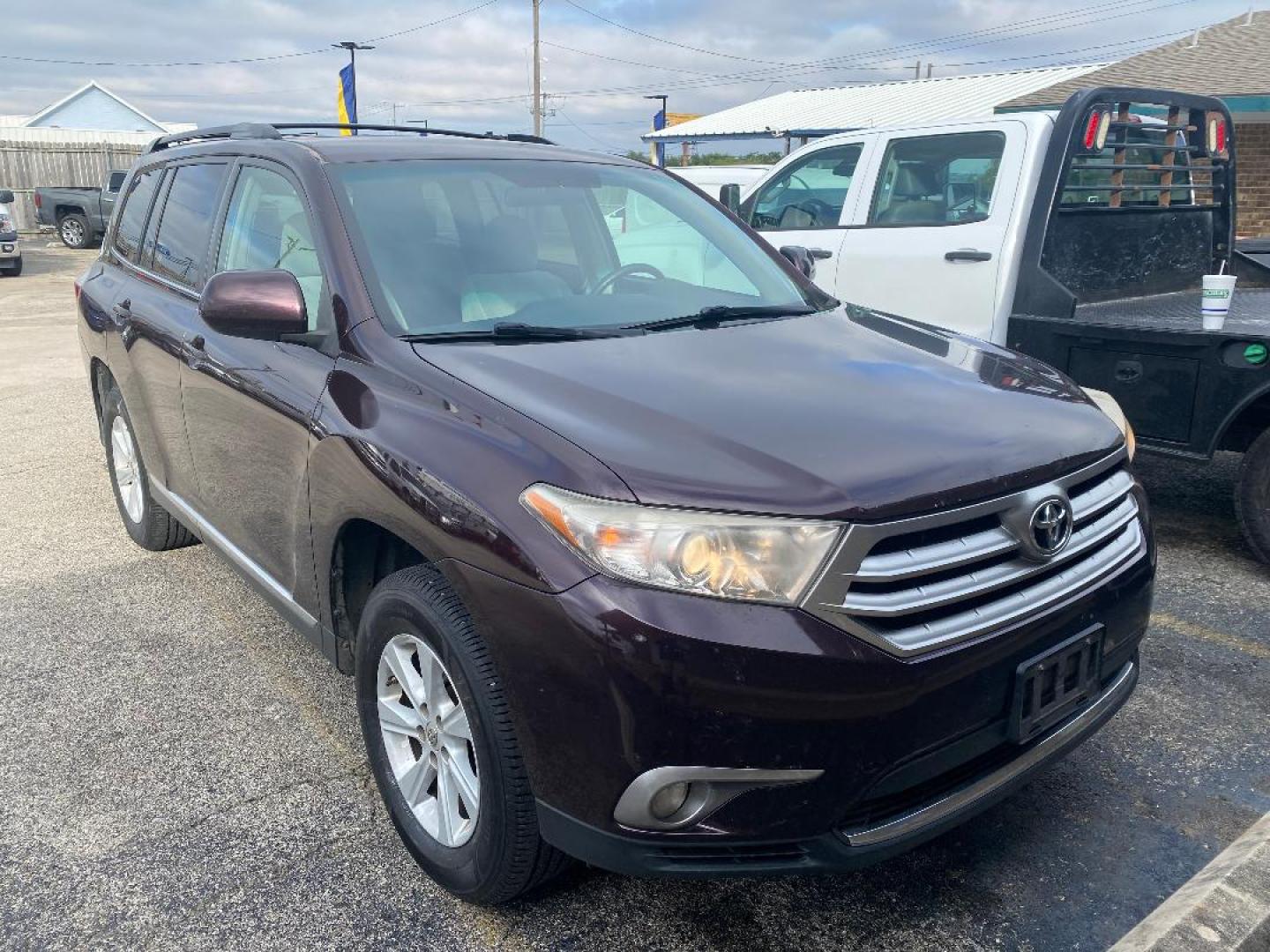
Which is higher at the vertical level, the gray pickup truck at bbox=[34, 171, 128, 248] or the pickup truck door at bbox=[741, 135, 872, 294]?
the pickup truck door at bbox=[741, 135, 872, 294]

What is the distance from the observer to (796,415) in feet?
7.84

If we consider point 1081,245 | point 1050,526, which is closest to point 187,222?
point 1050,526

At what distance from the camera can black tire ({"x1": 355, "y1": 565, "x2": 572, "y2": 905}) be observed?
2.19 meters

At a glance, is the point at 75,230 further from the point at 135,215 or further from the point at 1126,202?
the point at 1126,202

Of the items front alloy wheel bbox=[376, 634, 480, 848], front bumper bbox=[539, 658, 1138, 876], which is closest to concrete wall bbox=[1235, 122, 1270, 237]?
front bumper bbox=[539, 658, 1138, 876]

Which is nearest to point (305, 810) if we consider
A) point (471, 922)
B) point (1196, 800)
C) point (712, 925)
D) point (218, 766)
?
point (218, 766)

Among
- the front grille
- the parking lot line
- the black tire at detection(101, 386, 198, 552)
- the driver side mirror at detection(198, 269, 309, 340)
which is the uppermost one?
the driver side mirror at detection(198, 269, 309, 340)

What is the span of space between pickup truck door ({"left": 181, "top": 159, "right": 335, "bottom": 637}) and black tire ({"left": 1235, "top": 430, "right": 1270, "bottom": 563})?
367 centimetres

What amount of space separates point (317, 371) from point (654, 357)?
90 centimetres

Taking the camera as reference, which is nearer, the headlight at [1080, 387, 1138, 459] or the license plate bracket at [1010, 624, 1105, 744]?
the license plate bracket at [1010, 624, 1105, 744]

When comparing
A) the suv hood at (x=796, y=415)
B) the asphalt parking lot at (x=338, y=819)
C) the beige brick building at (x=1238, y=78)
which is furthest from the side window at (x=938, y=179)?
the beige brick building at (x=1238, y=78)

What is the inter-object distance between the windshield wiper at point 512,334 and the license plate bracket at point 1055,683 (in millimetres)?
1347

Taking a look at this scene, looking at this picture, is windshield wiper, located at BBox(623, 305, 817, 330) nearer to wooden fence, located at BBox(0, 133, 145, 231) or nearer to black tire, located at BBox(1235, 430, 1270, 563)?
black tire, located at BBox(1235, 430, 1270, 563)

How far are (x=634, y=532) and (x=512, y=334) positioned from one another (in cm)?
97
